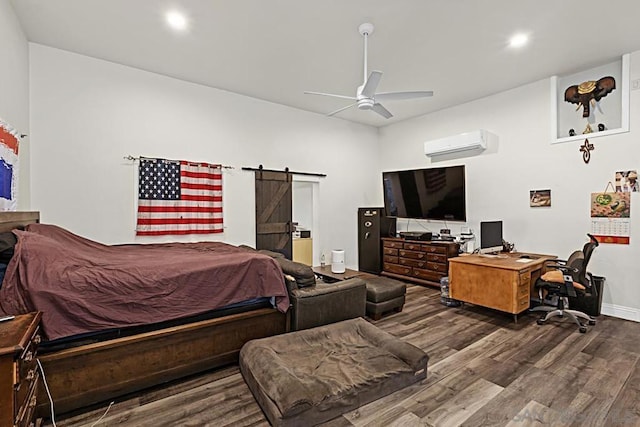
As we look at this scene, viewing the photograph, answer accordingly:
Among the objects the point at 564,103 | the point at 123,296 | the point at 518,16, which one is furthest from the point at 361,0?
the point at 564,103

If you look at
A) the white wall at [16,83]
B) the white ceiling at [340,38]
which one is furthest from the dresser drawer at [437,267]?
the white wall at [16,83]

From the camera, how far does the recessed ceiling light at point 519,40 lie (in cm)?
359

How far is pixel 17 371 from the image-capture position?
1.36m

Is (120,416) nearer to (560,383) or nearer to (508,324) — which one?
(560,383)

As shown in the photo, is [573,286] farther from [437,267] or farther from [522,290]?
[437,267]

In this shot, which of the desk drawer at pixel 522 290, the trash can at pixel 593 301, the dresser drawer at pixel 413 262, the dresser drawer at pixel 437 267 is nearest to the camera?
the desk drawer at pixel 522 290

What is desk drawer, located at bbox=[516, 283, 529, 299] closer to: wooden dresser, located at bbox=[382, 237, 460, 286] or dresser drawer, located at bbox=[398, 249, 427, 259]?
wooden dresser, located at bbox=[382, 237, 460, 286]

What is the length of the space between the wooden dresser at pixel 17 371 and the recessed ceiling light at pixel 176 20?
2.97 metres

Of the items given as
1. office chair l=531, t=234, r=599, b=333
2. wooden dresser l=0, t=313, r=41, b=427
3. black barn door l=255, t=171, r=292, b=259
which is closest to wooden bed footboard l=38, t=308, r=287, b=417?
wooden dresser l=0, t=313, r=41, b=427

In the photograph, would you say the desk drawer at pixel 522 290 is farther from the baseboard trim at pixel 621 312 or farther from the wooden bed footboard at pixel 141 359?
the wooden bed footboard at pixel 141 359

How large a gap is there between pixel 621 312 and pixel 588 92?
306 centimetres

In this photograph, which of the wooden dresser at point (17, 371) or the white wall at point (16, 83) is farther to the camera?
the white wall at point (16, 83)

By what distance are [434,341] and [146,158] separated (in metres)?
4.46

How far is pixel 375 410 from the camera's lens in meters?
2.26
